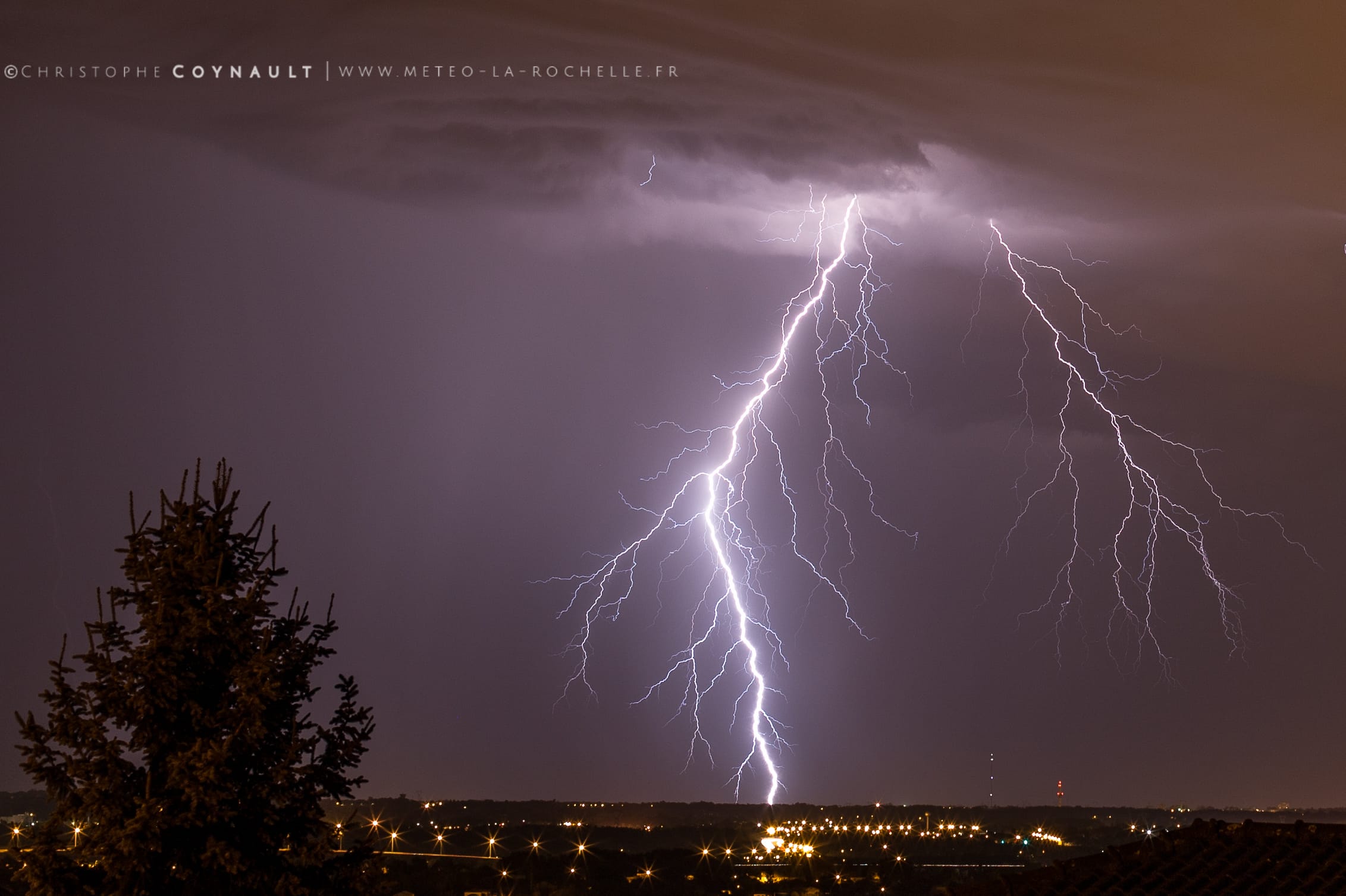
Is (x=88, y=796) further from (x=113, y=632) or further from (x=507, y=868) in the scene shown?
(x=507, y=868)

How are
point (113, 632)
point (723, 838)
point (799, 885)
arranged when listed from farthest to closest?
1. point (723, 838)
2. point (799, 885)
3. point (113, 632)

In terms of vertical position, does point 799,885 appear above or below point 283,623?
below

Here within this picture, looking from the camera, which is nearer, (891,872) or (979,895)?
(979,895)

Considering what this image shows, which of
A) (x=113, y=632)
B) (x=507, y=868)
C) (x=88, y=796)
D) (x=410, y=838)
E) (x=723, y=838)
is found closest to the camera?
(x=88, y=796)

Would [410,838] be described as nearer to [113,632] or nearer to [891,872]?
[891,872]

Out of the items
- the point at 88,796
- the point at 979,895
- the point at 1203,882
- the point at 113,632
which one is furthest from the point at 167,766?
the point at 1203,882

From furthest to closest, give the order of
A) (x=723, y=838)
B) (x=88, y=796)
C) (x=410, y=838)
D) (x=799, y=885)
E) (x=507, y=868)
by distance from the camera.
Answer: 1. (x=723, y=838)
2. (x=410, y=838)
3. (x=507, y=868)
4. (x=799, y=885)
5. (x=88, y=796)

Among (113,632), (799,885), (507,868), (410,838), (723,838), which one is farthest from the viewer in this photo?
(723,838)

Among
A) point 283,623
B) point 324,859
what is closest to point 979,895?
point 324,859

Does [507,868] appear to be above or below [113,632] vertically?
below
